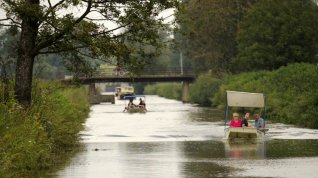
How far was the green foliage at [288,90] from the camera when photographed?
46.3 meters

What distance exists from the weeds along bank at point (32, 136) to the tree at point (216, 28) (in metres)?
59.7

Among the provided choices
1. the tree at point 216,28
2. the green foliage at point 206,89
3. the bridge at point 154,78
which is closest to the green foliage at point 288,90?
the green foliage at point 206,89

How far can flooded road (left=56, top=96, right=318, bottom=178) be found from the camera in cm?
2178

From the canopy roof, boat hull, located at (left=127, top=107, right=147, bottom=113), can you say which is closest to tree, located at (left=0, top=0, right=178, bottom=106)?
the canopy roof

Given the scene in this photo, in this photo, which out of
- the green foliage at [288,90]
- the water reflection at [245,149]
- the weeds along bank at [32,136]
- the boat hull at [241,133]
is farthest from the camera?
the green foliage at [288,90]

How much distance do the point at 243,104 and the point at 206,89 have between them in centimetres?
5534

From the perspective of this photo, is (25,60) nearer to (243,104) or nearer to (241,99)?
(243,104)

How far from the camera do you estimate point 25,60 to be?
27.8m

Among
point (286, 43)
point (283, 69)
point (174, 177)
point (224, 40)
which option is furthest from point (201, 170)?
point (224, 40)

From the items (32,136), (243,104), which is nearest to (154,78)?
(243,104)

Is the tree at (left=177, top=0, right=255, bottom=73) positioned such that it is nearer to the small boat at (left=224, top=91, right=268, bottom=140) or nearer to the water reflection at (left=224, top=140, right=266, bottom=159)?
the small boat at (left=224, top=91, right=268, bottom=140)

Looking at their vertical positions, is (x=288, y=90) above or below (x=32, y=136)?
above

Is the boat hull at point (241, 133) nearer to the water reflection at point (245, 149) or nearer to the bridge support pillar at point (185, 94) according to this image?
the water reflection at point (245, 149)

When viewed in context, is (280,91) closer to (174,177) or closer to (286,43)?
(286,43)
